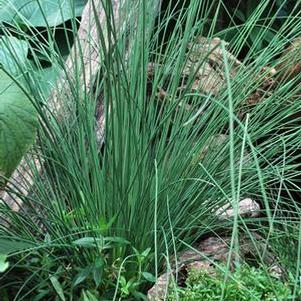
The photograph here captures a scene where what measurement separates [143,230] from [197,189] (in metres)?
0.18

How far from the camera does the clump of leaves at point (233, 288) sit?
1.21 meters

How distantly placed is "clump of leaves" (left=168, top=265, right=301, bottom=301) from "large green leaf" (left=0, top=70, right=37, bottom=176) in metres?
0.40

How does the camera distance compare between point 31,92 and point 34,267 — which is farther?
point 31,92

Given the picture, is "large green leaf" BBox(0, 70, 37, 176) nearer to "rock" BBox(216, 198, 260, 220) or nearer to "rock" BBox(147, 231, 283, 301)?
"rock" BBox(147, 231, 283, 301)

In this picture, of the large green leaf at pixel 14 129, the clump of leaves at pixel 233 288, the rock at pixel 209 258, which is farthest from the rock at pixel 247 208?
the large green leaf at pixel 14 129

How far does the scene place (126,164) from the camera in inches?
57.0

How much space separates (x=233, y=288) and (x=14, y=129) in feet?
1.73

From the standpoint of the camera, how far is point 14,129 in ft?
4.05

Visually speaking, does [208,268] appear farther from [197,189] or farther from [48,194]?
[48,194]

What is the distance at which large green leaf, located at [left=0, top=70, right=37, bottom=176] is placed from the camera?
122cm

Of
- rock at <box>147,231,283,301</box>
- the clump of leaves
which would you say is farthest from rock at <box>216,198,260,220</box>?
the clump of leaves

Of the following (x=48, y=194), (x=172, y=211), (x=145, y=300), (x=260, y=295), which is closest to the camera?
(x=260, y=295)

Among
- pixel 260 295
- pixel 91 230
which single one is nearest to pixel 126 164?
pixel 91 230

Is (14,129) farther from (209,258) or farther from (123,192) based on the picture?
(209,258)
